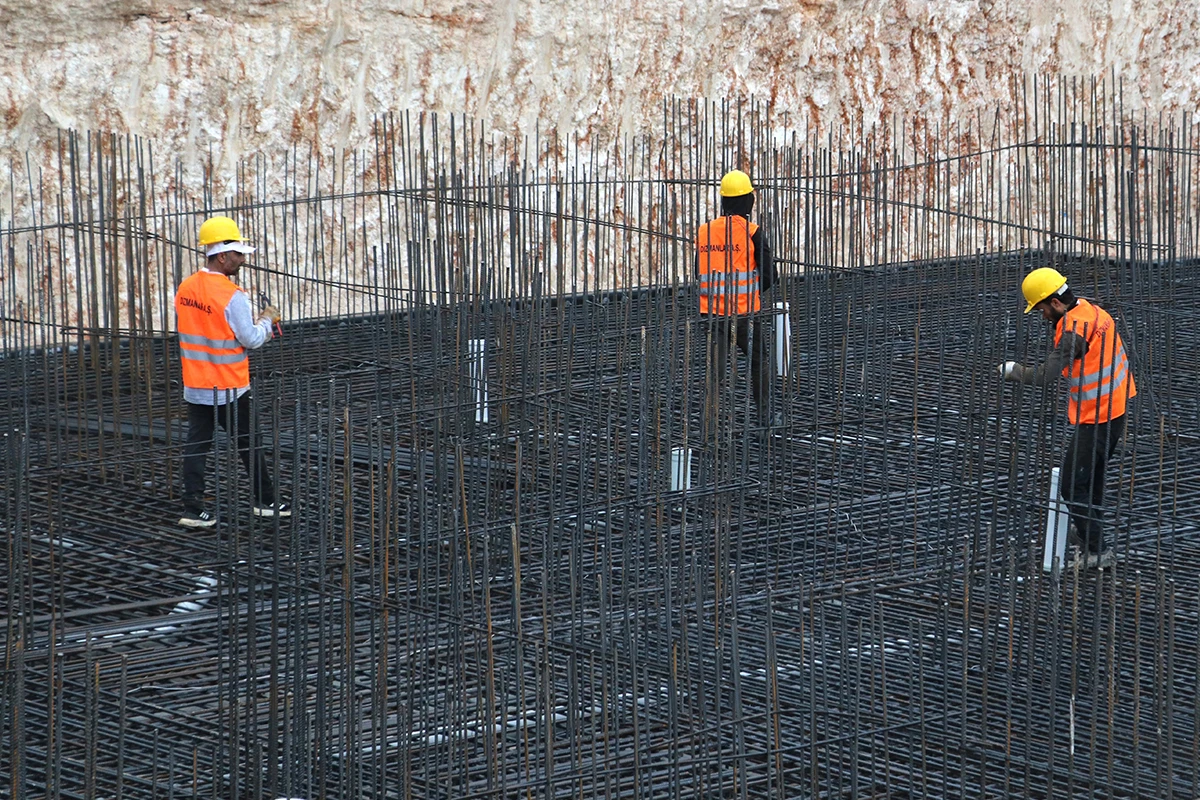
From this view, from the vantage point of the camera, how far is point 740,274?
9531 mm

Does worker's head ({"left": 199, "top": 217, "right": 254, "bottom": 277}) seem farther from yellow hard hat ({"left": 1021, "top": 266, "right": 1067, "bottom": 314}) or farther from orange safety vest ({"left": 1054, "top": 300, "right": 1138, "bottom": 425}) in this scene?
orange safety vest ({"left": 1054, "top": 300, "right": 1138, "bottom": 425})

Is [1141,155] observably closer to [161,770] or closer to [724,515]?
[724,515]

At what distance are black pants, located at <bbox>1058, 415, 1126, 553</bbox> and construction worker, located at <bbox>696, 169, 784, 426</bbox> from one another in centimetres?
187

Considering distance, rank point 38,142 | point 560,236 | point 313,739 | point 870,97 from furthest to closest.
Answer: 1. point 870,97
2. point 38,142
3. point 560,236
4. point 313,739

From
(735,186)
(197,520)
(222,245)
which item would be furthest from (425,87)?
(197,520)

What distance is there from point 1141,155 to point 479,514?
11.8 m

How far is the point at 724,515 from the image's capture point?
7602mm

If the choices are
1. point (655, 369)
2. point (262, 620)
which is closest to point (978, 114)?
point (655, 369)

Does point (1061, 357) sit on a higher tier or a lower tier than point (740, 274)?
lower

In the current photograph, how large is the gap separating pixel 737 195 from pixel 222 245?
2.85 meters

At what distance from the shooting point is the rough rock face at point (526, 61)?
12547 mm

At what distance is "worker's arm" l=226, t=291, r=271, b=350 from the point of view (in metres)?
7.94

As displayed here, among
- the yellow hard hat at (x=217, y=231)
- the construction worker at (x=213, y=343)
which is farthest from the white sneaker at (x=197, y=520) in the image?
the yellow hard hat at (x=217, y=231)

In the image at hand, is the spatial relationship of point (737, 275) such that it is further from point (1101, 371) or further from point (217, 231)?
point (217, 231)
